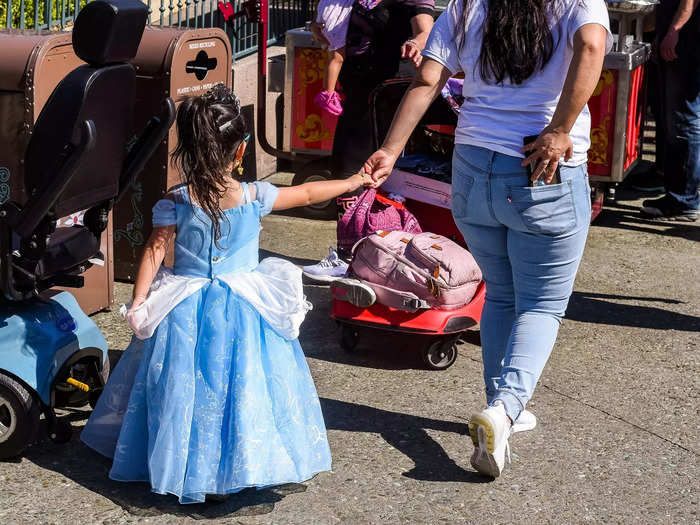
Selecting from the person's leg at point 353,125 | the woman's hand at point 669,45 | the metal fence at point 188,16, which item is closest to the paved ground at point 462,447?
the person's leg at point 353,125

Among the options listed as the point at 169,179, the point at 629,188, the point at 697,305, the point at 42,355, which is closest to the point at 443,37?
the point at 42,355

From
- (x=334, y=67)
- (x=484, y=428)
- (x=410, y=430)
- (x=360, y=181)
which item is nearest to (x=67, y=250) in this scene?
(x=360, y=181)

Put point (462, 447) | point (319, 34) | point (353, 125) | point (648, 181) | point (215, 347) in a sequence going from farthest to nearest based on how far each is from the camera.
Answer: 1. point (648, 181)
2. point (353, 125)
3. point (319, 34)
4. point (462, 447)
5. point (215, 347)

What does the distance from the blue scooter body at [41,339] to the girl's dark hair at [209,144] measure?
2.29ft

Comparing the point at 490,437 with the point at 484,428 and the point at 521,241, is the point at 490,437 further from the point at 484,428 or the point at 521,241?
the point at 521,241

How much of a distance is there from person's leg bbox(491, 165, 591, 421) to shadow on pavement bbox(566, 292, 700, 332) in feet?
5.66

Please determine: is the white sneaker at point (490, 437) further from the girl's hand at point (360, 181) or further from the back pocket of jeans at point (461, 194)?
the girl's hand at point (360, 181)

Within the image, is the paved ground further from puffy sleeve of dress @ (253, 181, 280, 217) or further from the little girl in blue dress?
puffy sleeve of dress @ (253, 181, 280, 217)

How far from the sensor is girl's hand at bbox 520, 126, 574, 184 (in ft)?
10.8

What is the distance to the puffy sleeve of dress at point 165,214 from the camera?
336 cm

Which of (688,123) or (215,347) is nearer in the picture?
(215,347)

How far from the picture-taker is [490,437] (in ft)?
11.0

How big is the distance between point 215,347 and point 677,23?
14.4 ft

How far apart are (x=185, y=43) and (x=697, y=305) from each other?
2.78m
